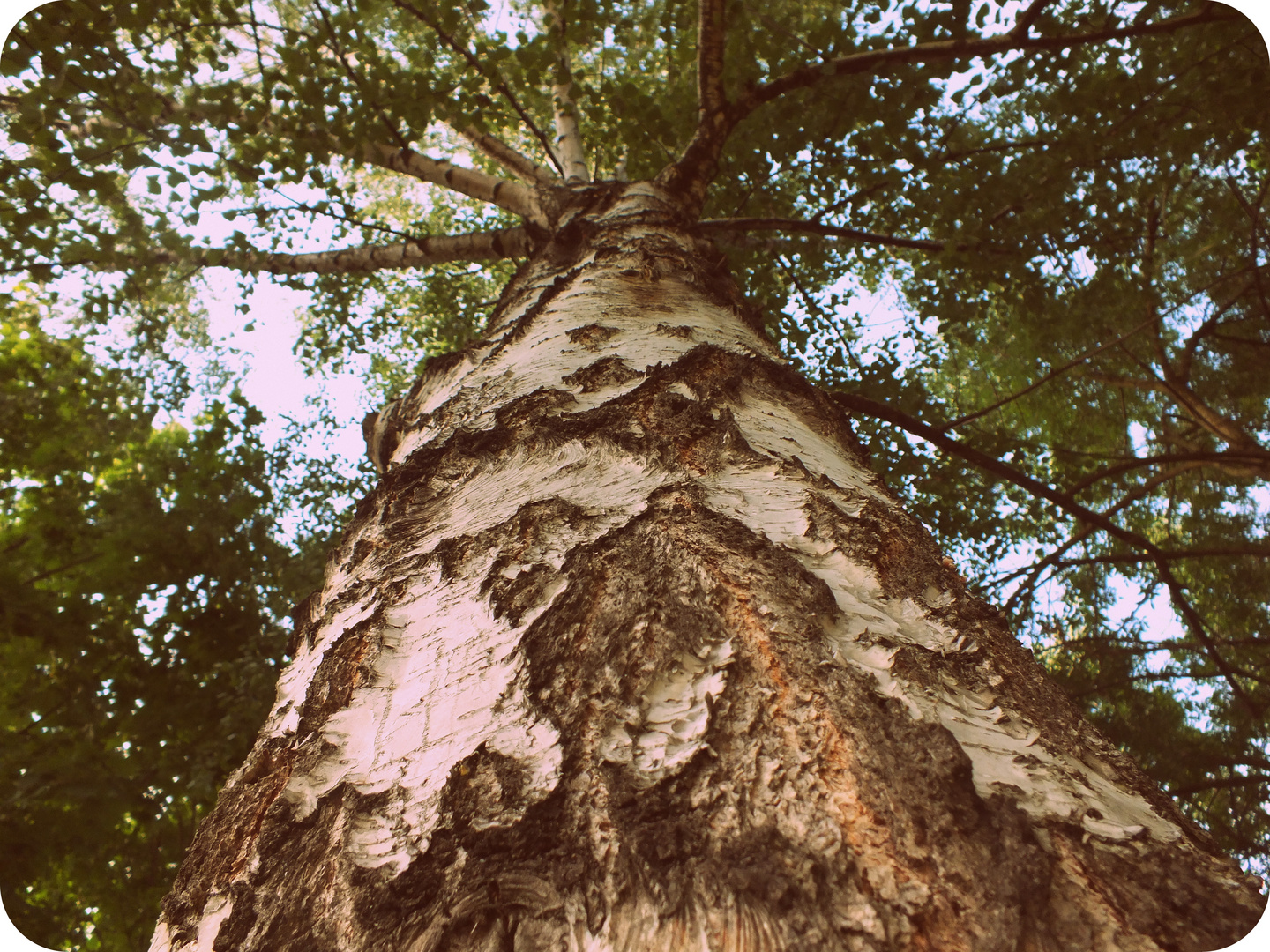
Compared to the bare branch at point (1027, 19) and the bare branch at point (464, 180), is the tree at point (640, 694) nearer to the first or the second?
the bare branch at point (464, 180)

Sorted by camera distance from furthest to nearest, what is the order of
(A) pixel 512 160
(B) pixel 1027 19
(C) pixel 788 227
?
(A) pixel 512 160, (C) pixel 788 227, (B) pixel 1027 19

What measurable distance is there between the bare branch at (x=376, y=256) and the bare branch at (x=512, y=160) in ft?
1.63

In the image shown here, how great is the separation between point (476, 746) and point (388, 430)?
3.58 ft

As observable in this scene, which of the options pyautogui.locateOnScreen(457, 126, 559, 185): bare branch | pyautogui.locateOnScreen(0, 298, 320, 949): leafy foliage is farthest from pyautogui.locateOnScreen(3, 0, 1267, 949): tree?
pyautogui.locateOnScreen(0, 298, 320, 949): leafy foliage

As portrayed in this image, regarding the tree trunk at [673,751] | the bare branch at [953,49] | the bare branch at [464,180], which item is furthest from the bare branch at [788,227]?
the tree trunk at [673,751]

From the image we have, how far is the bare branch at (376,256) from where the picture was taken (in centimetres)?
281

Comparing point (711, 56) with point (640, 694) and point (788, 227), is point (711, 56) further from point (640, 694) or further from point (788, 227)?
point (640, 694)

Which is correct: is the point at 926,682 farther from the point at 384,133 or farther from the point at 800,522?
the point at 384,133

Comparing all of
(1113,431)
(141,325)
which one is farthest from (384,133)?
(1113,431)

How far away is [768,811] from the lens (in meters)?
0.46

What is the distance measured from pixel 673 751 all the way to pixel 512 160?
3.88 m

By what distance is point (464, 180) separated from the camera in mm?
3346

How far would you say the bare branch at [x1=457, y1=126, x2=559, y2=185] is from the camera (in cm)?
339

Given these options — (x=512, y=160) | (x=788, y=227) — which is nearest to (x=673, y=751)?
(x=788, y=227)
